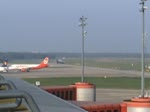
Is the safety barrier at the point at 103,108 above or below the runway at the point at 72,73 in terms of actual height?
above

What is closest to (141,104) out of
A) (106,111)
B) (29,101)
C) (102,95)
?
(106,111)

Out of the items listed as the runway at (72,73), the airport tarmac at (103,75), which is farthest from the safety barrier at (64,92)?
the runway at (72,73)

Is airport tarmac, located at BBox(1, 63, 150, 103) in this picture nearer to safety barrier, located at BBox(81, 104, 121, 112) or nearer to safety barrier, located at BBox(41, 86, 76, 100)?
safety barrier, located at BBox(41, 86, 76, 100)

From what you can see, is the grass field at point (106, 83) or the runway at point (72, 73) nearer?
the grass field at point (106, 83)

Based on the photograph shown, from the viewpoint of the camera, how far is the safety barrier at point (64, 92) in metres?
30.5

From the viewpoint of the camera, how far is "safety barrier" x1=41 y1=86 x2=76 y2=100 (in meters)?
30.5

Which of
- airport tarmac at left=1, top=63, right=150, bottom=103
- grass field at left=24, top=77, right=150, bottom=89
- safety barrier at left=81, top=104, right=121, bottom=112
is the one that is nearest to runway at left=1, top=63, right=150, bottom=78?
airport tarmac at left=1, top=63, right=150, bottom=103

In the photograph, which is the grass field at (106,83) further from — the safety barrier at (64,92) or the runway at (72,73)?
the safety barrier at (64,92)

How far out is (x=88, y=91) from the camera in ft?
119

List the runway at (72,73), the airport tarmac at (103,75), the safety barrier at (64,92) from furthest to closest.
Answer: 1. the runway at (72,73)
2. the airport tarmac at (103,75)
3. the safety barrier at (64,92)

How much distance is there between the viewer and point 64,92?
3175 cm

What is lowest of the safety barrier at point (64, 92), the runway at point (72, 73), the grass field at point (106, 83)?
the grass field at point (106, 83)

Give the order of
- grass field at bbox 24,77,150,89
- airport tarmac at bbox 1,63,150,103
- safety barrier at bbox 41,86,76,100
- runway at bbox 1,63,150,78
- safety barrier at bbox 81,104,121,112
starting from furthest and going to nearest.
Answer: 1. runway at bbox 1,63,150,78
2. grass field at bbox 24,77,150,89
3. airport tarmac at bbox 1,63,150,103
4. safety barrier at bbox 41,86,76,100
5. safety barrier at bbox 81,104,121,112

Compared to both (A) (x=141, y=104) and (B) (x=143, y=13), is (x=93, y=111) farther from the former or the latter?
(B) (x=143, y=13)
